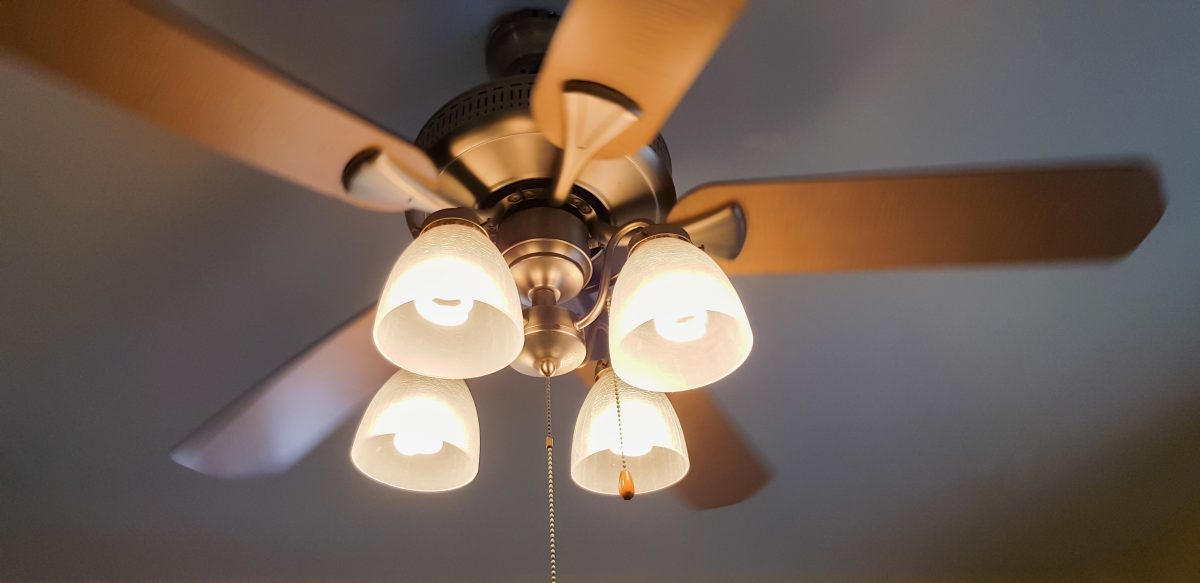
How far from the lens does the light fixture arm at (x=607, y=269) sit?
69cm

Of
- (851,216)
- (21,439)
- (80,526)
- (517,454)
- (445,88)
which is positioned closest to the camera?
(851,216)

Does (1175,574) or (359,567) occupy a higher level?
(359,567)

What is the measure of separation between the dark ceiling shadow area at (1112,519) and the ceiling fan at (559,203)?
1.10 m

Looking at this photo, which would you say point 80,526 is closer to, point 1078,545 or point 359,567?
point 359,567

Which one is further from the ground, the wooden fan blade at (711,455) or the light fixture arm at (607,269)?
the light fixture arm at (607,269)

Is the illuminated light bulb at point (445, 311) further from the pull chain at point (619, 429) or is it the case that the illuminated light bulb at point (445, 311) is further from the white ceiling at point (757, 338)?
the white ceiling at point (757, 338)

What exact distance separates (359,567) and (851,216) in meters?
1.53

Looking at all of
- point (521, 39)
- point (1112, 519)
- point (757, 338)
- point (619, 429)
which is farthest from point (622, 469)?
point (1112, 519)

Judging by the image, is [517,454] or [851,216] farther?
[517,454]

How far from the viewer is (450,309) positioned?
646 mm

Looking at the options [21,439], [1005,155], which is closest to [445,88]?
[1005,155]

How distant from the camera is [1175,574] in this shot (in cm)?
185

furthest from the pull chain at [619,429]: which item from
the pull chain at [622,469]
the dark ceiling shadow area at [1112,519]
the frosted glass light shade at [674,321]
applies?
the dark ceiling shadow area at [1112,519]

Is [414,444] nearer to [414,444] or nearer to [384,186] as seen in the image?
[414,444]
